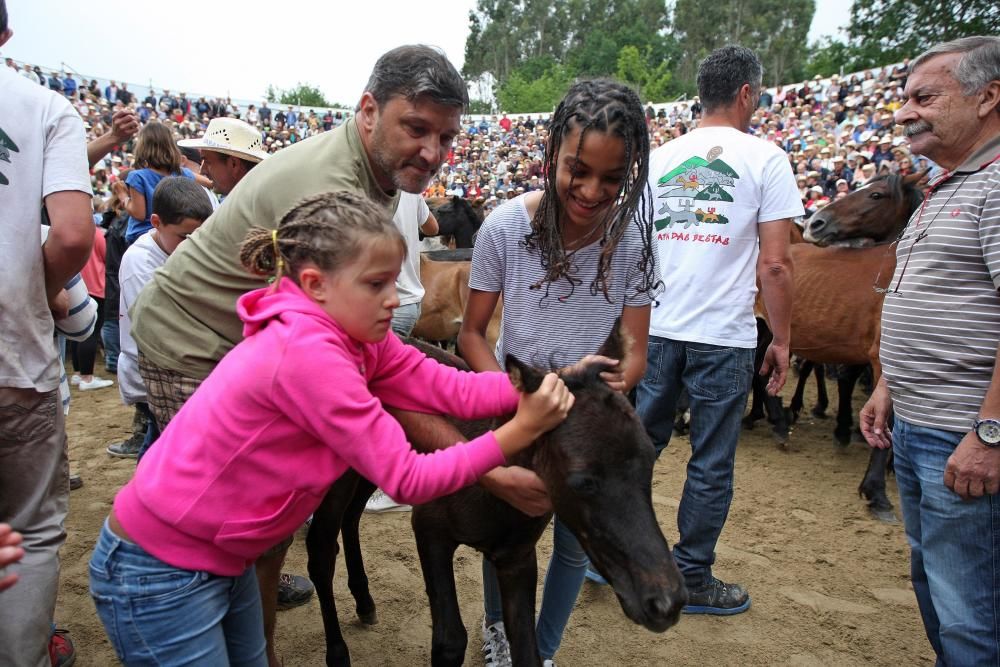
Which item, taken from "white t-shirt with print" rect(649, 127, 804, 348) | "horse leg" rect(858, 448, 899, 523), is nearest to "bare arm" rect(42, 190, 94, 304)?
"white t-shirt with print" rect(649, 127, 804, 348)

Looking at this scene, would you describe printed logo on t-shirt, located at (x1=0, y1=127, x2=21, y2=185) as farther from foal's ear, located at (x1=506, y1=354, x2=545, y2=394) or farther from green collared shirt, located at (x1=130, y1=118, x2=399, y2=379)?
foal's ear, located at (x1=506, y1=354, x2=545, y2=394)

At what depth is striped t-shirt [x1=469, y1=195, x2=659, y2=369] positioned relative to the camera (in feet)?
8.42

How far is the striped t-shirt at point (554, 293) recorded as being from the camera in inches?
101

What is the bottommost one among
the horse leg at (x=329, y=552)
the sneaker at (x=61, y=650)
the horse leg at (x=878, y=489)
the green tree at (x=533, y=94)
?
the horse leg at (x=878, y=489)

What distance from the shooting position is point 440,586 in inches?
107

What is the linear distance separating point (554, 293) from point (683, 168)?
1.65 metres

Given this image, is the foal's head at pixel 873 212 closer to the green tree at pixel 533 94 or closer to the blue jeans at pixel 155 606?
the blue jeans at pixel 155 606

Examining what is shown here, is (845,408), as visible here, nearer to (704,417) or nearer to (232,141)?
(704,417)

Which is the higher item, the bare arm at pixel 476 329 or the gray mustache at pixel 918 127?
the gray mustache at pixel 918 127

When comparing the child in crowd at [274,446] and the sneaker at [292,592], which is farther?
the sneaker at [292,592]

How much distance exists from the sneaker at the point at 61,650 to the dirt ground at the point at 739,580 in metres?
0.08

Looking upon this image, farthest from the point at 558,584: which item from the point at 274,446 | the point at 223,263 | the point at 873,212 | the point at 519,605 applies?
the point at 873,212

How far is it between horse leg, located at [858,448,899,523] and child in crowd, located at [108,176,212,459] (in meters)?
5.24

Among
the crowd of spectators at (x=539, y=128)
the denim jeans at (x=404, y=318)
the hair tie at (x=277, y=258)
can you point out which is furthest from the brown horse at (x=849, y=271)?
the crowd of spectators at (x=539, y=128)
